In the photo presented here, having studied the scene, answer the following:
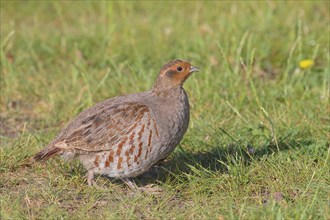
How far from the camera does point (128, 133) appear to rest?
607 cm

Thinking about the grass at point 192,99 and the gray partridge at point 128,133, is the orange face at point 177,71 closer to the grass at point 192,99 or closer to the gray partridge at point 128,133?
the gray partridge at point 128,133

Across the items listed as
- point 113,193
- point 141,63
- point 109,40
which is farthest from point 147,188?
point 109,40

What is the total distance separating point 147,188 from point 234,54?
3134 mm

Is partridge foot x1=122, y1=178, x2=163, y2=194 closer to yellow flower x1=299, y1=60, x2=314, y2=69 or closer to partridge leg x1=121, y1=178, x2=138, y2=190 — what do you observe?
partridge leg x1=121, y1=178, x2=138, y2=190

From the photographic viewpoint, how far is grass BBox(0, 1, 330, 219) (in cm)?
573

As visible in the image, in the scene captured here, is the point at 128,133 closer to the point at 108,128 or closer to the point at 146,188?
the point at 108,128

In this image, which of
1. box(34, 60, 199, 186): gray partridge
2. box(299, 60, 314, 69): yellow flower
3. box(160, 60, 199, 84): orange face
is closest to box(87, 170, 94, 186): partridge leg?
box(34, 60, 199, 186): gray partridge

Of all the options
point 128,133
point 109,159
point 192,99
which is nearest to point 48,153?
point 109,159

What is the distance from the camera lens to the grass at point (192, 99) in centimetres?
573

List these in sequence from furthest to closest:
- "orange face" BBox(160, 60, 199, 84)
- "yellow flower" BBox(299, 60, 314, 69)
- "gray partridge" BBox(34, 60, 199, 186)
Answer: "yellow flower" BBox(299, 60, 314, 69) < "orange face" BBox(160, 60, 199, 84) < "gray partridge" BBox(34, 60, 199, 186)

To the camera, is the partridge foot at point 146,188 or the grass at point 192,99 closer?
the grass at point 192,99

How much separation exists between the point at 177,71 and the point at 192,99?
1697 millimetres

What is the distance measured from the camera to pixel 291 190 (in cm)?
586

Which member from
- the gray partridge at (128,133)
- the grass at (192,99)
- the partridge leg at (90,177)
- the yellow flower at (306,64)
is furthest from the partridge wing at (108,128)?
the yellow flower at (306,64)
